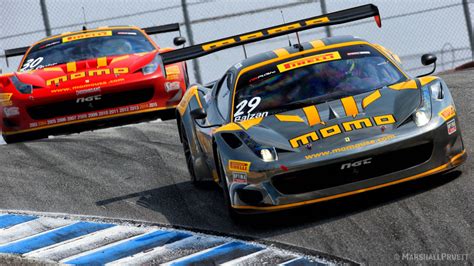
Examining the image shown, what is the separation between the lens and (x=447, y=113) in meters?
6.95

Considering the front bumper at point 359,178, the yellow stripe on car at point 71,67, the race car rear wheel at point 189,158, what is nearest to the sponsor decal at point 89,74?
the yellow stripe on car at point 71,67

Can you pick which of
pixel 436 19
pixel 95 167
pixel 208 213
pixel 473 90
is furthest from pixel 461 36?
pixel 208 213

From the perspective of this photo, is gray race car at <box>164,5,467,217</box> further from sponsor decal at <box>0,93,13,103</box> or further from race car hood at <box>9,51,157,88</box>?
sponsor decal at <box>0,93,13,103</box>

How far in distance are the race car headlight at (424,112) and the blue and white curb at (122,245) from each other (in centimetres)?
131

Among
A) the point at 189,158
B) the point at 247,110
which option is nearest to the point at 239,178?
the point at 247,110

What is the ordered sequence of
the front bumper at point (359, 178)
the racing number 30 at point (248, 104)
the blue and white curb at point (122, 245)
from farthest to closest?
the racing number 30 at point (248, 104)
the front bumper at point (359, 178)
the blue and white curb at point (122, 245)

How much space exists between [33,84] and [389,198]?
6505mm

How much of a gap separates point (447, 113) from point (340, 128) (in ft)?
2.46

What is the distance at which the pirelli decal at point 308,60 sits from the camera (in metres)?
A: 7.82

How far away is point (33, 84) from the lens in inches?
485

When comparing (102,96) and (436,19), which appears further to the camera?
(436,19)

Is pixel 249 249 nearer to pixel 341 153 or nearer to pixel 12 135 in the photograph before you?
pixel 341 153

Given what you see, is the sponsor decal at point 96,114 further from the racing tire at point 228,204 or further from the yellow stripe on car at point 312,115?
the yellow stripe on car at point 312,115

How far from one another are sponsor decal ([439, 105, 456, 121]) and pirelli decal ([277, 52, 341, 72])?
113 centimetres
